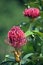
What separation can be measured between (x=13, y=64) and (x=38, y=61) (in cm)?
13

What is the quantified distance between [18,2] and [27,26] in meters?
8.04

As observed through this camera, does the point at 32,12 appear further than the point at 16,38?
Yes

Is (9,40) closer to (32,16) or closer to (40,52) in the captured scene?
(40,52)

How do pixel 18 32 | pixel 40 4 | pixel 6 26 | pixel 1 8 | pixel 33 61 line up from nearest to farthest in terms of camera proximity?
pixel 18 32 < pixel 33 61 < pixel 40 4 < pixel 6 26 < pixel 1 8

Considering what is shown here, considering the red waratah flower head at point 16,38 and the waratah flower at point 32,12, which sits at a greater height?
the red waratah flower head at point 16,38

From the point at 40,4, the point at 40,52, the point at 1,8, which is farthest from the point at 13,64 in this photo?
the point at 1,8

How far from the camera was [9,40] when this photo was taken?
5.34 ft

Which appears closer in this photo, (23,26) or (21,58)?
(21,58)

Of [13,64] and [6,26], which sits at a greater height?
[13,64]

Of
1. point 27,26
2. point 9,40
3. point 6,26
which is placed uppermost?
point 9,40

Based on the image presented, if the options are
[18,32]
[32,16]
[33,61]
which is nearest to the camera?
[18,32]

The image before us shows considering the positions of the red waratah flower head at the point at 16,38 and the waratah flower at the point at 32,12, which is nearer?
the red waratah flower head at the point at 16,38

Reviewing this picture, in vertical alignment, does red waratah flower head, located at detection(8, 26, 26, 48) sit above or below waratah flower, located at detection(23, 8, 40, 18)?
above

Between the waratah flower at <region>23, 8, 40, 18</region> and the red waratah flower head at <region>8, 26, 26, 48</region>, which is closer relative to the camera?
the red waratah flower head at <region>8, 26, 26, 48</region>
